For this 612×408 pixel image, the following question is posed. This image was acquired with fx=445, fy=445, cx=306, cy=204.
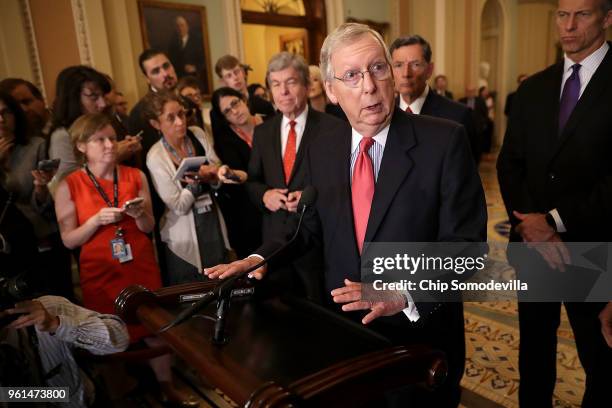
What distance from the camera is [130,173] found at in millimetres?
2588

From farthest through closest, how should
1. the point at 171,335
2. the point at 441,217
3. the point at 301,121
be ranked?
the point at 301,121
the point at 441,217
the point at 171,335

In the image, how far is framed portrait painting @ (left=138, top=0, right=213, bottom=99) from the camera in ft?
19.0

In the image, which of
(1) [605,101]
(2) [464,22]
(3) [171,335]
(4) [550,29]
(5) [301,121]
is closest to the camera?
(3) [171,335]

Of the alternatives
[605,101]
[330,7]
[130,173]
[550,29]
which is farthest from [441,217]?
[550,29]

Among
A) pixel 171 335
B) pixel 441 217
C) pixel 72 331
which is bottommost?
pixel 72 331

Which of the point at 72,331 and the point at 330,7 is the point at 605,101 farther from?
the point at 330,7

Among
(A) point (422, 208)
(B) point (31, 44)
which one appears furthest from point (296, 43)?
(A) point (422, 208)

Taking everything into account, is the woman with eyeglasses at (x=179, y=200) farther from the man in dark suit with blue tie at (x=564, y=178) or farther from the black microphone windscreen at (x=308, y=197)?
the man in dark suit with blue tie at (x=564, y=178)

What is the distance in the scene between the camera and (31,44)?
4781mm

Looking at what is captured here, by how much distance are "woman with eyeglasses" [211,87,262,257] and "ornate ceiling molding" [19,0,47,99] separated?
2.89 metres

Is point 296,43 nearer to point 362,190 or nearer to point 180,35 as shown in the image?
point 180,35

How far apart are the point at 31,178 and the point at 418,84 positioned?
2391mm

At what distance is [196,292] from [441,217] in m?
0.77

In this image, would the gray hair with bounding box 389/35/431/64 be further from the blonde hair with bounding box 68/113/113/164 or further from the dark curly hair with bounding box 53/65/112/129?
the dark curly hair with bounding box 53/65/112/129
